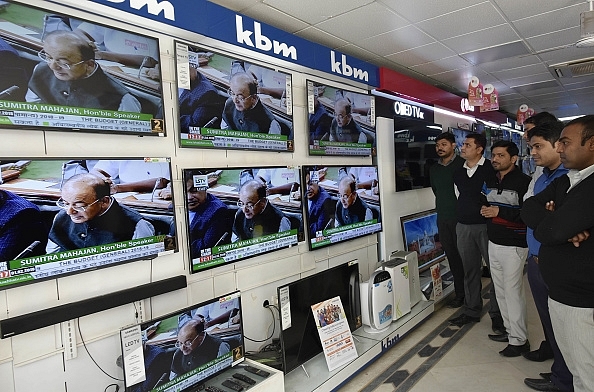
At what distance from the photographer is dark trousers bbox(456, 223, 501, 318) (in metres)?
3.52

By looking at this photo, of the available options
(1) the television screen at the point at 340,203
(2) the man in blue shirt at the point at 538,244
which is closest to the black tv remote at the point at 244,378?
(1) the television screen at the point at 340,203

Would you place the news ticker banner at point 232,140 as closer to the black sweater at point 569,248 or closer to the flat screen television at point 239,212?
the flat screen television at point 239,212

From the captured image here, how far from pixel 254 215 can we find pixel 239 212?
132 mm

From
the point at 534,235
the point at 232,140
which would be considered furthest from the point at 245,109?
the point at 534,235

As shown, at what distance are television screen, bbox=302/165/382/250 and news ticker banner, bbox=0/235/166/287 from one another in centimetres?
134

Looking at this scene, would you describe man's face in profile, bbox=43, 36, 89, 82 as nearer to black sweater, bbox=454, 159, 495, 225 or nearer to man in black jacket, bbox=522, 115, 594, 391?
man in black jacket, bbox=522, 115, 594, 391

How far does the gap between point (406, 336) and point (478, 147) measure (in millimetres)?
1907

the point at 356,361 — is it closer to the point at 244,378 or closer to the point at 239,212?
the point at 244,378

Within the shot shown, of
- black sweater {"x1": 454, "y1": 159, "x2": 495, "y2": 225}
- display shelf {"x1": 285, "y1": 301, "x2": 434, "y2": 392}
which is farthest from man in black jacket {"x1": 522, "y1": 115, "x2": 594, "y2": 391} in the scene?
black sweater {"x1": 454, "y1": 159, "x2": 495, "y2": 225}

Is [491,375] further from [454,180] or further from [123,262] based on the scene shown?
[123,262]

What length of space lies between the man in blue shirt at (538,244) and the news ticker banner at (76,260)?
239cm

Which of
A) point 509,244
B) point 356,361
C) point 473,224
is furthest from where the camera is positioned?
point 473,224

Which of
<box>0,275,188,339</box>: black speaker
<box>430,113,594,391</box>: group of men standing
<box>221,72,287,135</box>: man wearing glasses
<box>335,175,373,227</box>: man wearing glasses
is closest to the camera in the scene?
<box>0,275,188,339</box>: black speaker

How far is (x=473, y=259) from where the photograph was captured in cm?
361
